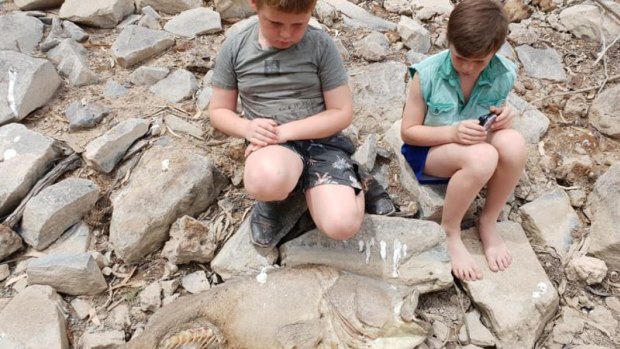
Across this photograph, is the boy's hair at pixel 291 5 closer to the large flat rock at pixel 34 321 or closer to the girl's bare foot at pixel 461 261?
the girl's bare foot at pixel 461 261

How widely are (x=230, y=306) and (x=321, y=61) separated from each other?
43.1 inches

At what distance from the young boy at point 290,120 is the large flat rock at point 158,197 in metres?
0.40

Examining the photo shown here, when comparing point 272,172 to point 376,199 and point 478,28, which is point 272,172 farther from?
point 478,28

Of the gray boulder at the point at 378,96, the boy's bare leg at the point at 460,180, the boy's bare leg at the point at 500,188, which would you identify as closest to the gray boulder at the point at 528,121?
the gray boulder at the point at 378,96

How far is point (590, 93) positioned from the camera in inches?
140

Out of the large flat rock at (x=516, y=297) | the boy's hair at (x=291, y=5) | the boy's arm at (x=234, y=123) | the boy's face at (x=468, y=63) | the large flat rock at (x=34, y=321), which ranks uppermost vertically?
the boy's hair at (x=291, y=5)

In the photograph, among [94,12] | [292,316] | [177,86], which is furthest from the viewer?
[94,12]

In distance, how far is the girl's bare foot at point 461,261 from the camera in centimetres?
259

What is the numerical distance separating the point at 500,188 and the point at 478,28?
29.5 inches

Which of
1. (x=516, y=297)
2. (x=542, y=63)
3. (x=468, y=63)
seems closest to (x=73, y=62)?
(x=468, y=63)

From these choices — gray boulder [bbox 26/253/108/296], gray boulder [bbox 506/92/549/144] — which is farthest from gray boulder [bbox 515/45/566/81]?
gray boulder [bbox 26/253/108/296]

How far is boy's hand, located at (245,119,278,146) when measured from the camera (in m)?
2.36

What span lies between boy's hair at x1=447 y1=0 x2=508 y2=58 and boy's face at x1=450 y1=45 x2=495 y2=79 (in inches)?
1.1

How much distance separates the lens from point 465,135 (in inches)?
95.5
